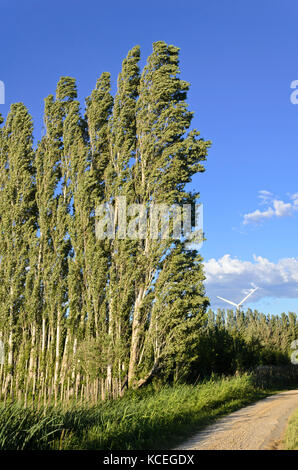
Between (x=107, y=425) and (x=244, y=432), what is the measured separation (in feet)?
10.9

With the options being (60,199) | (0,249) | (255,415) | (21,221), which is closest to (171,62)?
(60,199)

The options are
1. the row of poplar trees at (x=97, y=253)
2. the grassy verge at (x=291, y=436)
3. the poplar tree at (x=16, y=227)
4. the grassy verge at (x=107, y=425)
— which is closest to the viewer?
the grassy verge at (x=107, y=425)

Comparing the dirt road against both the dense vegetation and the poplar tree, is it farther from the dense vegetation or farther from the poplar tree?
the poplar tree

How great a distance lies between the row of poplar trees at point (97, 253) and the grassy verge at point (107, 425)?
5.25 m

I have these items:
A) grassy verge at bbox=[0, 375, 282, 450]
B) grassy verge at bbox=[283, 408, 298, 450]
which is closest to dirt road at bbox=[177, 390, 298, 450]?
grassy verge at bbox=[283, 408, 298, 450]

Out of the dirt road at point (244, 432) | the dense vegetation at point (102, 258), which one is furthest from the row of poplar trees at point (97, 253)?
the dirt road at point (244, 432)

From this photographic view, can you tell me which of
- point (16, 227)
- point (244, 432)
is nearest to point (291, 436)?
point (244, 432)

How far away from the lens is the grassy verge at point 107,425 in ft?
23.9

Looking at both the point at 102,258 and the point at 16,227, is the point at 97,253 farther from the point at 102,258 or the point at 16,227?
the point at 16,227

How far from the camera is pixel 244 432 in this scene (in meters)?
9.51

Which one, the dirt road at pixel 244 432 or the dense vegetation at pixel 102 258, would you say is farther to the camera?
the dense vegetation at pixel 102 258

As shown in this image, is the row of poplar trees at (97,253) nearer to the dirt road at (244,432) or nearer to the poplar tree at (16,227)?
the poplar tree at (16,227)

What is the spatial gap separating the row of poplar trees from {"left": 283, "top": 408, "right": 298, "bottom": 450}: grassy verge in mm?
6914
